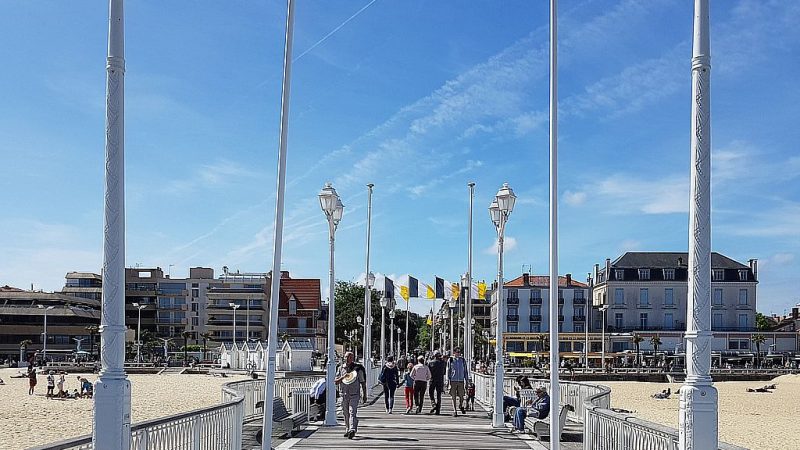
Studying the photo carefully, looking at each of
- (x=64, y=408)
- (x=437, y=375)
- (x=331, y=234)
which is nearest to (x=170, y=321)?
(x=64, y=408)

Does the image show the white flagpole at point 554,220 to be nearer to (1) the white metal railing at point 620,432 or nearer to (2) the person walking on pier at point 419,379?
(1) the white metal railing at point 620,432

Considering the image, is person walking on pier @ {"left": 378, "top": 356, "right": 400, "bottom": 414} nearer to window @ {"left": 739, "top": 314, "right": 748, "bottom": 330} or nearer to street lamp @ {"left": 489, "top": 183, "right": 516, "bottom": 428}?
street lamp @ {"left": 489, "top": 183, "right": 516, "bottom": 428}

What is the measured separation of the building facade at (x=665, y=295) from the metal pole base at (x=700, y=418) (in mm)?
100215

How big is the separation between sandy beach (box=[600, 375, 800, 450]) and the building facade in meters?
20.9

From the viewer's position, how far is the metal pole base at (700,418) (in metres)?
8.03

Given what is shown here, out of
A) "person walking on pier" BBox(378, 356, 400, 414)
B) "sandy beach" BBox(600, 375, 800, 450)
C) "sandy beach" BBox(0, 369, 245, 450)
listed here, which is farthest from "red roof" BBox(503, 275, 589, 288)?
"person walking on pier" BBox(378, 356, 400, 414)

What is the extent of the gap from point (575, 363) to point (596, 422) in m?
92.9

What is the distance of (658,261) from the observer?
355ft

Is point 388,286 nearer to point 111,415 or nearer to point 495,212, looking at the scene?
point 495,212

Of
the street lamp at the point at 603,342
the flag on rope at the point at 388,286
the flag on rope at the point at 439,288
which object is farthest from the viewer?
the street lamp at the point at 603,342

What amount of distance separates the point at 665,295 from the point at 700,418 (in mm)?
102274

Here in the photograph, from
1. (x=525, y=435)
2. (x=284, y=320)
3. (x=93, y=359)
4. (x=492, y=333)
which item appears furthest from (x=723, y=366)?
(x=525, y=435)

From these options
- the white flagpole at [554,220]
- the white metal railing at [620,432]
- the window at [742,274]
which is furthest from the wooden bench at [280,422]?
the window at [742,274]

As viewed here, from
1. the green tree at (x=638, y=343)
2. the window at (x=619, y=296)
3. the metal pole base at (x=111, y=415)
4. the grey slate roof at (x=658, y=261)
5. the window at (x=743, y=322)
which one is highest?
the grey slate roof at (x=658, y=261)
